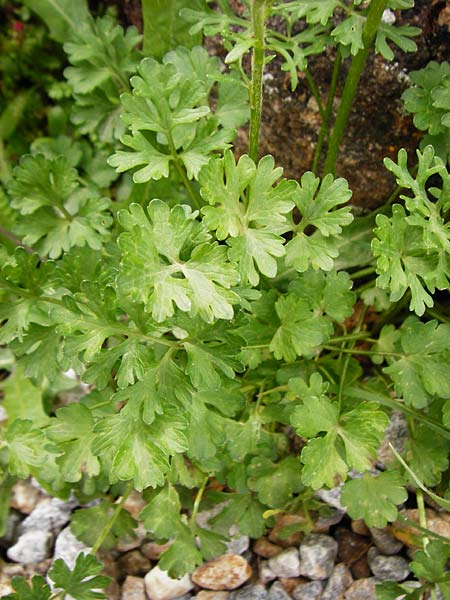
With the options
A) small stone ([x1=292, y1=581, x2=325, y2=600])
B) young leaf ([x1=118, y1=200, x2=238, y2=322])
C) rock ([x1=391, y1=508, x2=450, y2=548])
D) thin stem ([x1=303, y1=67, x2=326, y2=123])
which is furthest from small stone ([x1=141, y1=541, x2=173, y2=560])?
thin stem ([x1=303, y1=67, x2=326, y2=123])

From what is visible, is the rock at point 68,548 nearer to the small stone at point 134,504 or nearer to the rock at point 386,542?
the small stone at point 134,504

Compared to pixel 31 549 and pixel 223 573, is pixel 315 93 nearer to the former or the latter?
Answer: pixel 223 573

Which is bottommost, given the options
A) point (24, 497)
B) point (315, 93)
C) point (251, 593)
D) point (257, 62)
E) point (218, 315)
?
point (24, 497)

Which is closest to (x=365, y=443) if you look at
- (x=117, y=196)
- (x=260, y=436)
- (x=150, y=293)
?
(x=260, y=436)

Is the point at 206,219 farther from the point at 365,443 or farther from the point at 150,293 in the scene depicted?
the point at 365,443

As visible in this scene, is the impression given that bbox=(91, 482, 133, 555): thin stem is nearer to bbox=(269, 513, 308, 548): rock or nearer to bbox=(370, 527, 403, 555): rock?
bbox=(269, 513, 308, 548): rock

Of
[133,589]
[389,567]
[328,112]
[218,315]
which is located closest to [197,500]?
[133,589]
